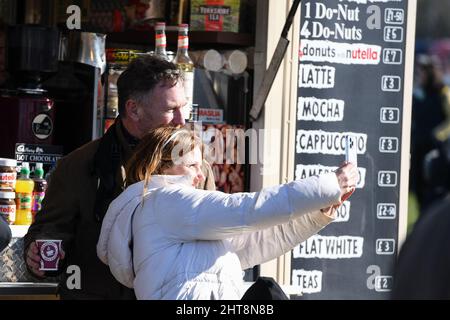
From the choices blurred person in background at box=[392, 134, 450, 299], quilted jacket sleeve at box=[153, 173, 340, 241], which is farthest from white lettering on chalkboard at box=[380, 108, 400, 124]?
blurred person in background at box=[392, 134, 450, 299]

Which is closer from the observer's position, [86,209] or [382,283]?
[86,209]

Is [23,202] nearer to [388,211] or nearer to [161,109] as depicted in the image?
[161,109]

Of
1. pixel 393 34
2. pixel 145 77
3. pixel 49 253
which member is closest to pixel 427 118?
pixel 393 34

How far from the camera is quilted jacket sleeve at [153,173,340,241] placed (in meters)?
3.23

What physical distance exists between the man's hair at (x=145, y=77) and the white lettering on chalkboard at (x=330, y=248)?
200 cm

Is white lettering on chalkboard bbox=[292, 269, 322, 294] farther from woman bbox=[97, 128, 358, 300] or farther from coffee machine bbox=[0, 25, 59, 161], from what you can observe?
woman bbox=[97, 128, 358, 300]

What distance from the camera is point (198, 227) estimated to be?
10.6 feet

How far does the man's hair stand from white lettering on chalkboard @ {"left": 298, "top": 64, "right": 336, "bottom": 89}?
6.05 feet

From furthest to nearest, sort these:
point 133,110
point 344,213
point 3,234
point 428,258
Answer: point 344,213
point 133,110
point 3,234
point 428,258

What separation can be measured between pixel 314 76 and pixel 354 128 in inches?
14.7

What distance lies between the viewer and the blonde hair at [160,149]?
3.46 meters

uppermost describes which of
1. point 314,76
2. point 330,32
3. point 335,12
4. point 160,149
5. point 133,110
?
point 335,12

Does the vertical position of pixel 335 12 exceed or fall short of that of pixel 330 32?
it exceeds it

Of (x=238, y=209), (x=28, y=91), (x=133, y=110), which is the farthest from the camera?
(x=28, y=91)
